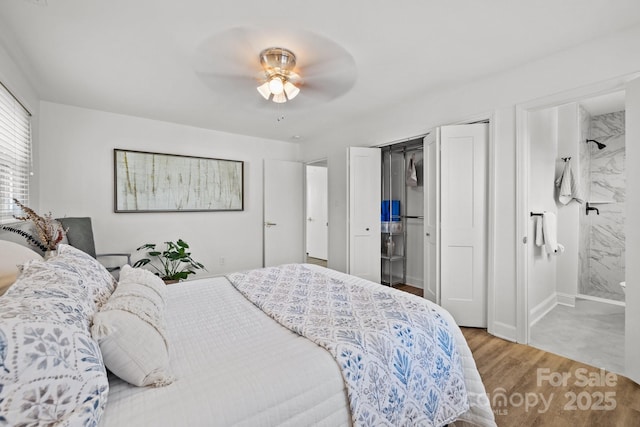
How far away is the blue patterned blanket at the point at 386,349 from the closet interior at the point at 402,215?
258 centimetres

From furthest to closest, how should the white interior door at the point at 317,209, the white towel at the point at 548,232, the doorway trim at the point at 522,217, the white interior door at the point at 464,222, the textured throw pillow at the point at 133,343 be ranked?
1. the white interior door at the point at 317,209
2. the white towel at the point at 548,232
3. the white interior door at the point at 464,222
4. the doorway trim at the point at 522,217
5. the textured throw pillow at the point at 133,343

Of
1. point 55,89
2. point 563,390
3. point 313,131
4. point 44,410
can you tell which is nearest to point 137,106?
point 55,89

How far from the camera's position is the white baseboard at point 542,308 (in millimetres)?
3002

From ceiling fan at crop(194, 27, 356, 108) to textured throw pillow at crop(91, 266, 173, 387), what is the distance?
174 centimetres

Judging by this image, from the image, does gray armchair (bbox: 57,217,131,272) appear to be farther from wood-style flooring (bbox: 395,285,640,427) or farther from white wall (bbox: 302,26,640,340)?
wood-style flooring (bbox: 395,285,640,427)

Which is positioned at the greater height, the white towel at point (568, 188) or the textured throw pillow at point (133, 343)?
the white towel at point (568, 188)

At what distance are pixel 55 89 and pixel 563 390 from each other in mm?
5015

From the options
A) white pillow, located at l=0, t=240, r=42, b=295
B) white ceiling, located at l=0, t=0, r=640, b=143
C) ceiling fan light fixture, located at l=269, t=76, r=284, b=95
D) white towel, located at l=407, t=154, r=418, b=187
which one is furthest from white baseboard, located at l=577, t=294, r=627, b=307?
white pillow, located at l=0, t=240, r=42, b=295

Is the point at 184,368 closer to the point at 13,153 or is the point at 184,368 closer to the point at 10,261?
the point at 10,261

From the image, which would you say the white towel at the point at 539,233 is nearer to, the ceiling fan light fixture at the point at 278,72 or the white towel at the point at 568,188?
the white towel at the point at 568,188

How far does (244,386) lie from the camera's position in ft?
3.15

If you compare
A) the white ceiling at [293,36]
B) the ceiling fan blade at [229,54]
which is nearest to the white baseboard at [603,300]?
the white ceiling at [293,36]

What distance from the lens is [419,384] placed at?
126 cm

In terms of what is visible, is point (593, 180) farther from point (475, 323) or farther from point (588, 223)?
point (475, 323)
